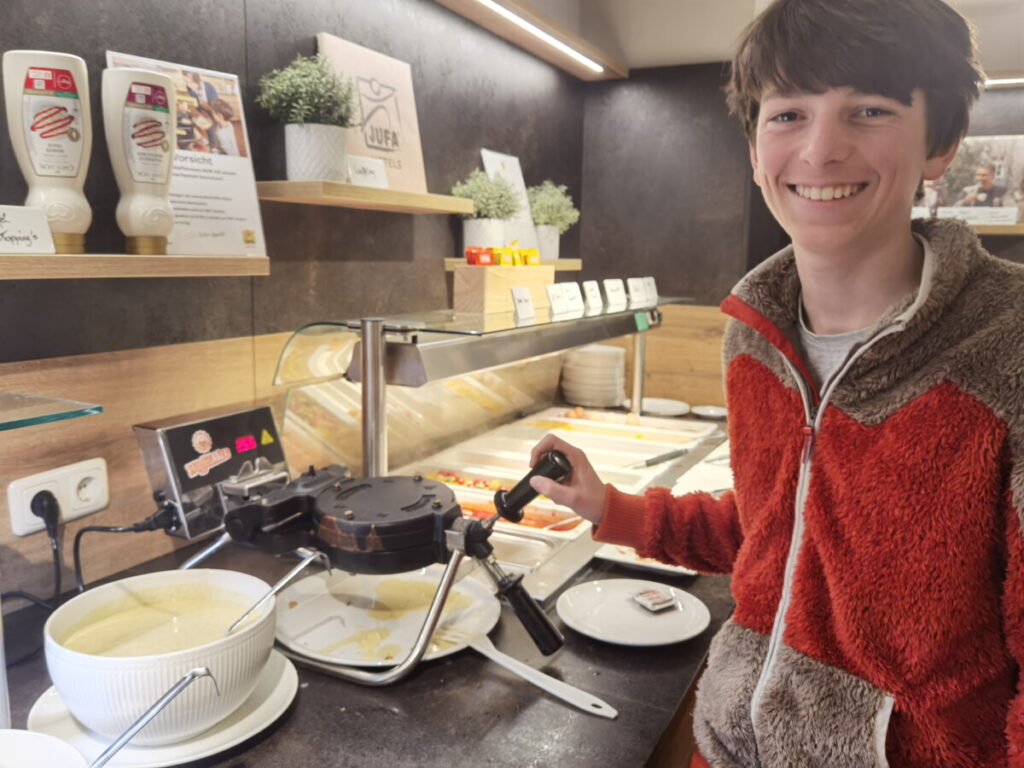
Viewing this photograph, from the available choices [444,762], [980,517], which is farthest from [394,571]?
[980,517]

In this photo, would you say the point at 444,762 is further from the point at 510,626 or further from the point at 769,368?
the point at 769,368

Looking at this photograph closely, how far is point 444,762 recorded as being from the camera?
0.98 metres

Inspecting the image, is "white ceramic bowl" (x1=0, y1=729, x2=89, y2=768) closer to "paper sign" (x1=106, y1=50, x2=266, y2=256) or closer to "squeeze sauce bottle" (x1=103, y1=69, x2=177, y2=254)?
"squeeze sauce bottle" (x1=103, y1=69, x2=177, y2=254)

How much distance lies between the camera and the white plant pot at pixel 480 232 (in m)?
2.38

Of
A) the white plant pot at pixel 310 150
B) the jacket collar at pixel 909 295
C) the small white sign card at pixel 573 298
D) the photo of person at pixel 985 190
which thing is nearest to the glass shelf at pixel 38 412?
the jacket collar at pixel 909 295

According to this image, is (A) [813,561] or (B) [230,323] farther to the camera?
(B) [230,323]

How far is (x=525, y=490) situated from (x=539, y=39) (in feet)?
6.23

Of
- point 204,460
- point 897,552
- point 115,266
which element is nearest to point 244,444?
point 204,460

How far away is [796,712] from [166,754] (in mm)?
703

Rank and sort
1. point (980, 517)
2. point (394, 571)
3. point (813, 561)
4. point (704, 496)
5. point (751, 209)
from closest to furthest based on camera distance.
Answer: point (980, 517) → point (813, 561) → point (394, 571) → point (704, 496) → point (751, 209)

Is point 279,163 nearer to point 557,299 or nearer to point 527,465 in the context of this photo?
point 557,299

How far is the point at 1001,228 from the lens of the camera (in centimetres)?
305

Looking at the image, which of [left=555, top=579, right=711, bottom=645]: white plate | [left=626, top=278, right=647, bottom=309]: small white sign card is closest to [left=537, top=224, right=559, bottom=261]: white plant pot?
[left=626, top=278, right=647, bottom=309]: small white sign card

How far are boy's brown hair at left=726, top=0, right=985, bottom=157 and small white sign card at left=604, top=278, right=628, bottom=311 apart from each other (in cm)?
133
